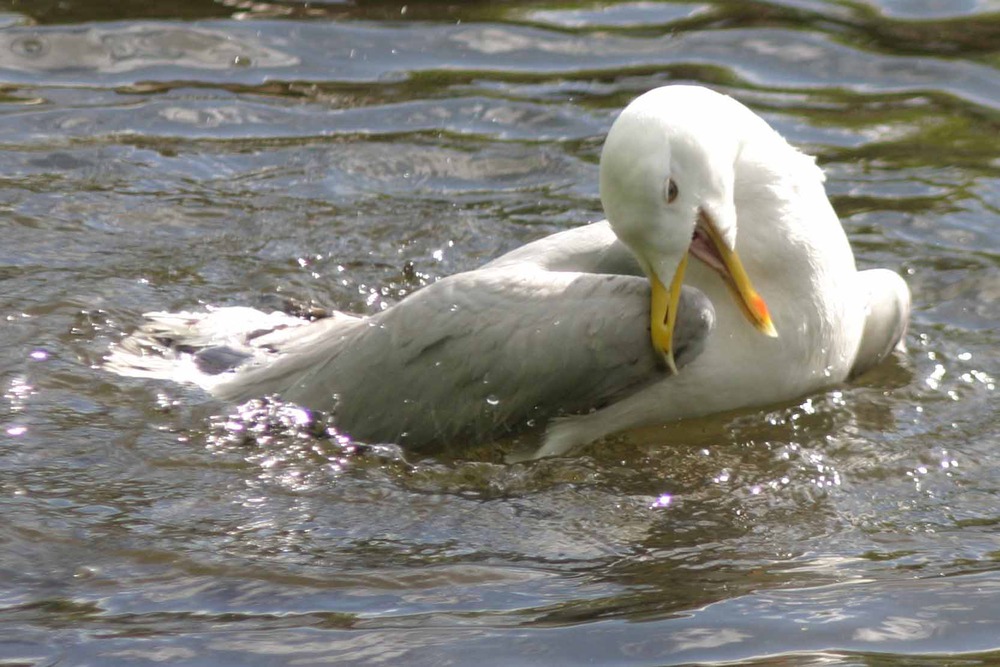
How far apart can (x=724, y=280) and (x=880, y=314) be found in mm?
858

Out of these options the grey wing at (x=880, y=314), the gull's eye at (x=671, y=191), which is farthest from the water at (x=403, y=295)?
the gull's eye at (x=671, y=191)

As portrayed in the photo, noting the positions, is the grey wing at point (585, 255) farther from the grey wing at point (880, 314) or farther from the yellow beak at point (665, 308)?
the grey wing at point (880, 314)

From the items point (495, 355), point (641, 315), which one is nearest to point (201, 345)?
point (495, 355)

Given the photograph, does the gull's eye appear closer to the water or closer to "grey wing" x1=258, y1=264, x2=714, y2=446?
"grey wing" x1=258, y1=264, x2=714, y2=446

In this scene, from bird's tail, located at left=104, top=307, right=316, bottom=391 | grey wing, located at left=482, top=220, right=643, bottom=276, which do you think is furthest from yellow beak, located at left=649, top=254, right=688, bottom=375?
bird's tail, located at left=104, top=307, right=316, bottom=391

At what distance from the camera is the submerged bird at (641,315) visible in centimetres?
474

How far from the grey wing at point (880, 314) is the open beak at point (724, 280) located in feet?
2.34

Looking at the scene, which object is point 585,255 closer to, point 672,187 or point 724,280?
point 724,280

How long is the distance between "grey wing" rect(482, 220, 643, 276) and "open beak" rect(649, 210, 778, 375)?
1.25ft

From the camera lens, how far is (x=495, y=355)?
5.08 metres

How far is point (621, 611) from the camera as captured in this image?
13.3 ft

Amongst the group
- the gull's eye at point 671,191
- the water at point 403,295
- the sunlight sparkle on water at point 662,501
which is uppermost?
the gull's eye at point 671,191

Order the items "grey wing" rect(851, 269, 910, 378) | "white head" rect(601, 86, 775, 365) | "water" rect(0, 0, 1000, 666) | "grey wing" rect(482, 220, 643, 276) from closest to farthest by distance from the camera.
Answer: "water" rect(0, 0, 1000, 666)
"white head" rect(601, 86, 775, 365)
"grey wing" rect(482, 220, 643, 276)
"grey wing" rect(851, 269, 910, 378)

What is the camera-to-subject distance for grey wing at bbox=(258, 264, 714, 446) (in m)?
4.96
